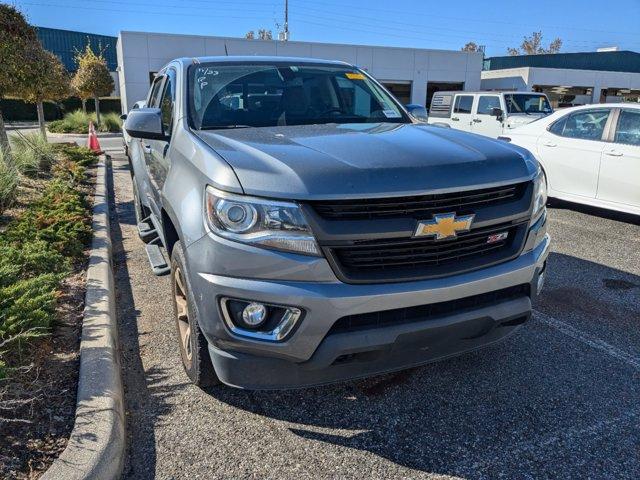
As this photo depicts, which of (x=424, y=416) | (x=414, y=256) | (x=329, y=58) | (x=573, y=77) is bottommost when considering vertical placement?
(x=424, y=416)

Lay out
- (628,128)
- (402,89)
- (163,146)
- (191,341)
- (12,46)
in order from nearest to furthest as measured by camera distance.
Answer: (191,341) < (163,146) < (628,128) < (12,46) < (402,89)

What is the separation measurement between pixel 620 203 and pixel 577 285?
258 centimetres

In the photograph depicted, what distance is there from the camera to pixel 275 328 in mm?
2281

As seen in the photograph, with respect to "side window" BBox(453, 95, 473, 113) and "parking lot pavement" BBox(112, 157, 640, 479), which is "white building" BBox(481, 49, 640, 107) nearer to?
"side window" BBox(453, 95, 473, 113)

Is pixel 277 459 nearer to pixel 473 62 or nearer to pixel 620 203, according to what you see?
pixel 620 203

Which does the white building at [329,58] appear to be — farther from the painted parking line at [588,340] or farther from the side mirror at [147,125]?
the painted parking line at [588,340]

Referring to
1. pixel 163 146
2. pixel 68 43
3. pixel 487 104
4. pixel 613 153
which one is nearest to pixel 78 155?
pixel 163 146

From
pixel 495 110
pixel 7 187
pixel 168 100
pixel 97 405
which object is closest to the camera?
pixel 97 405

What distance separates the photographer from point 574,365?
130 inches

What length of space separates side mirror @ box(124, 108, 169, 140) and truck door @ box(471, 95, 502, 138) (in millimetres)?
12814

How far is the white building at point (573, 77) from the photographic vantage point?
34719 mm

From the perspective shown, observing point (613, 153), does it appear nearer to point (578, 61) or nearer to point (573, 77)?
point (573, 77)

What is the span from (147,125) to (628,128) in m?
6.03

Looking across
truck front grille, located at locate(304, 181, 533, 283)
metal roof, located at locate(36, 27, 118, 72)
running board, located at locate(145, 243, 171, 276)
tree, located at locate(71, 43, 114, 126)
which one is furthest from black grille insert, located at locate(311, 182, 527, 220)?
metal roof, located at locate(36, 27, 118, 72)
